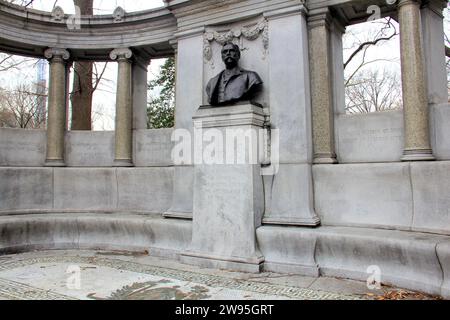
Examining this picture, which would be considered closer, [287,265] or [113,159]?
[287,265]

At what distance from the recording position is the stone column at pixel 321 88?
7074mm

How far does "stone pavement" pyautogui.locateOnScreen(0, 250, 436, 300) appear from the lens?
17.1ft

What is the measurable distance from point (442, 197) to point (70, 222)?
7.58m

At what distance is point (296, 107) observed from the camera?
695cm

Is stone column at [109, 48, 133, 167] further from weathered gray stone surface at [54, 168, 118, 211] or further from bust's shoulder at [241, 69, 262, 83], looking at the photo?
bust's shoulder at [241, 69, 262, 83]

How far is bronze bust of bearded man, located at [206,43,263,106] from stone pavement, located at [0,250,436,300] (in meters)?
3.27

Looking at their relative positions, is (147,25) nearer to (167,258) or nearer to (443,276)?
(167,258)

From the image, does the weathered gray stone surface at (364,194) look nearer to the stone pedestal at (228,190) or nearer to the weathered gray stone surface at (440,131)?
the weathered gray stone surface at (440,131)

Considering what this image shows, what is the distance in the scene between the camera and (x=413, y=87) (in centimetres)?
643

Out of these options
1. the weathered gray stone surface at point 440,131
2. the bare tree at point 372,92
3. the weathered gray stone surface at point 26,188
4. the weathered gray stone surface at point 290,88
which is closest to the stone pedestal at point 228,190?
the weathered gray stone surface at point 290,88

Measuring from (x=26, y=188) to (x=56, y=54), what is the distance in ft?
11.8

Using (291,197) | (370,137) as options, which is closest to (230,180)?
(291,197)

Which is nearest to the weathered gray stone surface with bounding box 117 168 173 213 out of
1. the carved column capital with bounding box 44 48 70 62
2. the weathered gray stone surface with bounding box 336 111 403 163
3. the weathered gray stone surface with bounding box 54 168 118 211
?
the weathered gray stone surface with bounding box 54 168 118 211

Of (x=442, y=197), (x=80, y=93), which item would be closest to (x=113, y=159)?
(x=80, y=93)
